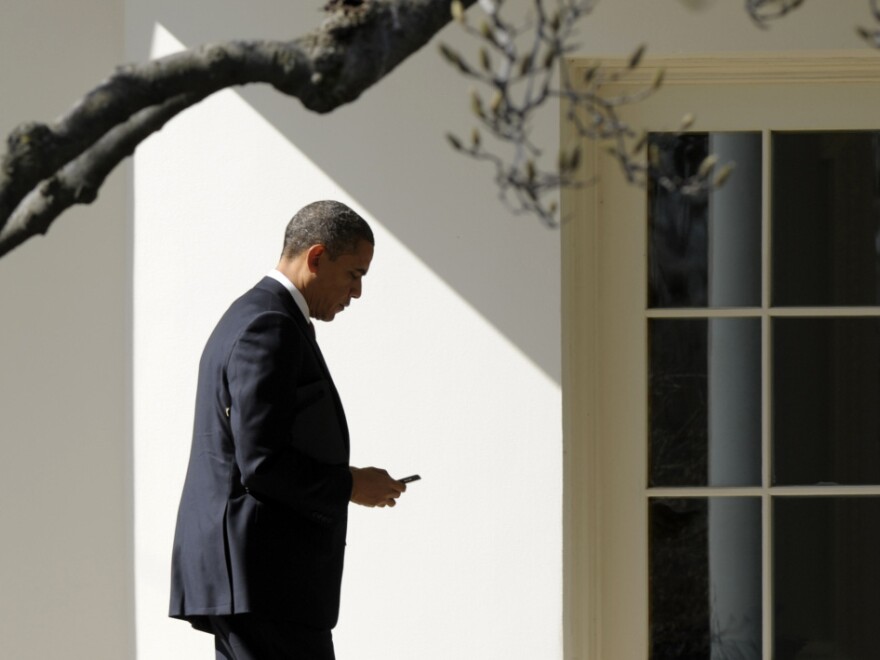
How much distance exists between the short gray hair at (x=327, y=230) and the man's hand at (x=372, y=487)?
48cm

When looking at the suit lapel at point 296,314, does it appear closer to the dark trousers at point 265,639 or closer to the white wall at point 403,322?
the dark trousers at point 265,639

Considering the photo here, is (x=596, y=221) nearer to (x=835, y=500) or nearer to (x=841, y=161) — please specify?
(x=841, y=161)

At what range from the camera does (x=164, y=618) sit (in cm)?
405

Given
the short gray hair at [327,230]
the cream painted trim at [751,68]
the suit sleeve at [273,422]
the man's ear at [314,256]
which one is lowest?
the suit sleeve at [273,422]

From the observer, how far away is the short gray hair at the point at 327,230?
10.1ft

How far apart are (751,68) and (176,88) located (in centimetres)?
276

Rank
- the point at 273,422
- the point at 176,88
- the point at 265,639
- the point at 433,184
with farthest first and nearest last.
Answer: the point at 433,184 < the point at 265,639 < the point at 273,422 < the point at 176,88

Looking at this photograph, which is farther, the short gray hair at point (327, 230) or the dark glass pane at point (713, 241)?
the dark glass pane at point (713, 241)

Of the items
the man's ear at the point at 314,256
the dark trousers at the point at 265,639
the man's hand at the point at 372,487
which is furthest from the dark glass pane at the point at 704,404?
the dark trousers at the point at 265,639

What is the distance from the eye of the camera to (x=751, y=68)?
13.2 feet

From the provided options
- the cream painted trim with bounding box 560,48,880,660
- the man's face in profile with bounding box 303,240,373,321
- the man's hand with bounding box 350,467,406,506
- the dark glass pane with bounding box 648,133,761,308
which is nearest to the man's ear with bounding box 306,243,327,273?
the man's face in profile with bounding box 303,240,373,321

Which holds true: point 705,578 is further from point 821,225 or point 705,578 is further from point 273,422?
point 273,422

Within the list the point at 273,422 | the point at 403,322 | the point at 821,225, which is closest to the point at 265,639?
the point at 273,422

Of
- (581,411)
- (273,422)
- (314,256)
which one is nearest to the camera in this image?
(273,422)
